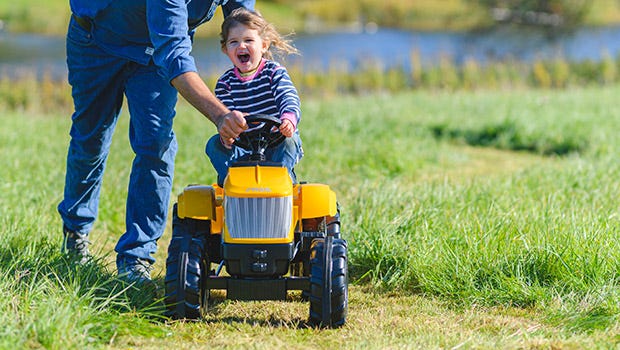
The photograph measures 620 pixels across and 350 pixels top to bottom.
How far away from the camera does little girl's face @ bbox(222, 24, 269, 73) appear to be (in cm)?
384

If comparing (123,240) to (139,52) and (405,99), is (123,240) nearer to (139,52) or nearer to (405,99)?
(139,52)

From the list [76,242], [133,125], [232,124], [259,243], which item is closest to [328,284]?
[259,243]

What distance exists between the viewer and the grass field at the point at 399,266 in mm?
3344

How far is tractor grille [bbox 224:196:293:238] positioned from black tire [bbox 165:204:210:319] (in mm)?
230

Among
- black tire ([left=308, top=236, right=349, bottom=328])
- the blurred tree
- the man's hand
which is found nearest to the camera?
the man's hand

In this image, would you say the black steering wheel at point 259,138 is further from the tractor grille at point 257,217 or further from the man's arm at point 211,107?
the tractor grille at point 257,217

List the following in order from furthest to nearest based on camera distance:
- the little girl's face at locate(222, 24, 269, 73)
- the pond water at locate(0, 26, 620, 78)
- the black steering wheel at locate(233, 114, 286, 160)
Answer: the pond water at locate(0, 26, 620, 78)
the little girl's face at locate(222, 24, 269, 73)
the black steering wheel at locate(233, 114, 286, 160)

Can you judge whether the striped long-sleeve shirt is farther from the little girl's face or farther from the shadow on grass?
the shadow on grass

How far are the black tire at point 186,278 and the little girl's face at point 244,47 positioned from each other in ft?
2.76

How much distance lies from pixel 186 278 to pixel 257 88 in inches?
37.5

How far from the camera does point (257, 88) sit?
3879 millimetres

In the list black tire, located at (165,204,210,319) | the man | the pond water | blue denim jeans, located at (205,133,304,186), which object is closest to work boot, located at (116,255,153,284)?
the man

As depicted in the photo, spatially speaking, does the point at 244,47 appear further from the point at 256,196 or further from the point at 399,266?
the point at 399,266

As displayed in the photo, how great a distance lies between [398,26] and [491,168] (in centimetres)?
3158
